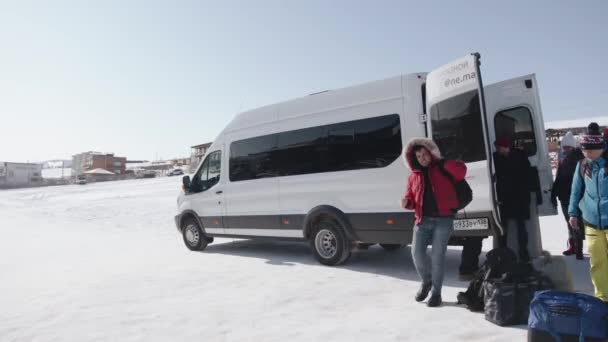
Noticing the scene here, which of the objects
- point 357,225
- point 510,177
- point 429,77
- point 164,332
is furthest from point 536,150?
point 164,332

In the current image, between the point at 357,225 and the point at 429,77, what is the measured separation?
92.4 inches

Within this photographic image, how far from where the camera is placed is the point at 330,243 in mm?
6645

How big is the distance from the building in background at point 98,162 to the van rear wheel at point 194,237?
74947mm

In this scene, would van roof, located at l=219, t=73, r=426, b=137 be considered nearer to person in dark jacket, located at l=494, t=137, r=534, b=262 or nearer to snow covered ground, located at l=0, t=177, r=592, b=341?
person in dark jacket, located at l=494, t=137, r=534, b=262

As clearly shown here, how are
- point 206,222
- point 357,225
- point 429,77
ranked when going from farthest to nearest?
point 206,222 < point 357,225 < point 429,77

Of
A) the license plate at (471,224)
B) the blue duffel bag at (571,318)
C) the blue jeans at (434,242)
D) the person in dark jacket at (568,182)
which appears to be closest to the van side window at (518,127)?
the person in dark jacket at (568,182)

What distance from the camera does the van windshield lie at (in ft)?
16.8

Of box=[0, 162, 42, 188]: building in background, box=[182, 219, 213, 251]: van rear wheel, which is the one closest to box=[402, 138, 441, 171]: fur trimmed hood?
box=[182, 219, 213, 251]: van rear wheel

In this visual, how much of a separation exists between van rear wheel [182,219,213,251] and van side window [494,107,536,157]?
6.09 m

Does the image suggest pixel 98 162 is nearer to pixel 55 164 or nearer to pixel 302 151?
pixel 55 164

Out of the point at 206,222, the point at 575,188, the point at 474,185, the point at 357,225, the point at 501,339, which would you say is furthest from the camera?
the point at 206,222

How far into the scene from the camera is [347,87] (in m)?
6.57

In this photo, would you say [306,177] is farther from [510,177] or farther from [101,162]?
[101,162]

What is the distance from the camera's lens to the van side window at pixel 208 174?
27.3 feet
